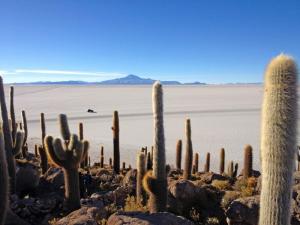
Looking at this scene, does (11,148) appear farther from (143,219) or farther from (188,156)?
(143,219)

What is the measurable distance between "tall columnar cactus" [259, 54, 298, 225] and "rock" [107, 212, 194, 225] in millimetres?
3451

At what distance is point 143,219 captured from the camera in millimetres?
7504

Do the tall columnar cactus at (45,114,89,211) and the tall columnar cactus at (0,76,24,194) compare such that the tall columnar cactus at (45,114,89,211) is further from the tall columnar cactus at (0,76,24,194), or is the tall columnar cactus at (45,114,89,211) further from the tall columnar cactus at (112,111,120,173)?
the tall columnar cactus at (112,111,120,173)

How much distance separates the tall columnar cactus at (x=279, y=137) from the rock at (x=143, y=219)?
345cm

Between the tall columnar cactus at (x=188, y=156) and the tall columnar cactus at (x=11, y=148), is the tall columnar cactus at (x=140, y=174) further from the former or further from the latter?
the tall columnar cactus at (x=11, y=148)

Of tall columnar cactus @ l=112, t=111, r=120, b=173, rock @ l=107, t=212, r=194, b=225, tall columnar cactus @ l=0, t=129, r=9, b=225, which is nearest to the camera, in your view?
tall columnar cactus @ l=0, t=129, r=9, b=225

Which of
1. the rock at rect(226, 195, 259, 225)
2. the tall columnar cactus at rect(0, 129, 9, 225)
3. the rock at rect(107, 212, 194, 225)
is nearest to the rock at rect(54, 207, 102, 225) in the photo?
the rock at rect(107, 212, 194, 225)

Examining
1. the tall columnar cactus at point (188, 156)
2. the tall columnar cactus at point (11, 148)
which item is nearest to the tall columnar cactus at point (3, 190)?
→ the tall columnar cactus at point (11, 148)

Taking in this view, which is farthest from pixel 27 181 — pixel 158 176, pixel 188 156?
pixel 188 156

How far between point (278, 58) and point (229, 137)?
81.4ft

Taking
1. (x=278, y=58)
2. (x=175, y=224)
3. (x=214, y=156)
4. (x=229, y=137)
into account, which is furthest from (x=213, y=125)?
(x=278, y=58)

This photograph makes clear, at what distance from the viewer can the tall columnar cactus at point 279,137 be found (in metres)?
4.05

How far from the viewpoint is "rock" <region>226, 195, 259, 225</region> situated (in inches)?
357

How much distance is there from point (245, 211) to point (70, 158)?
4.10 metres
